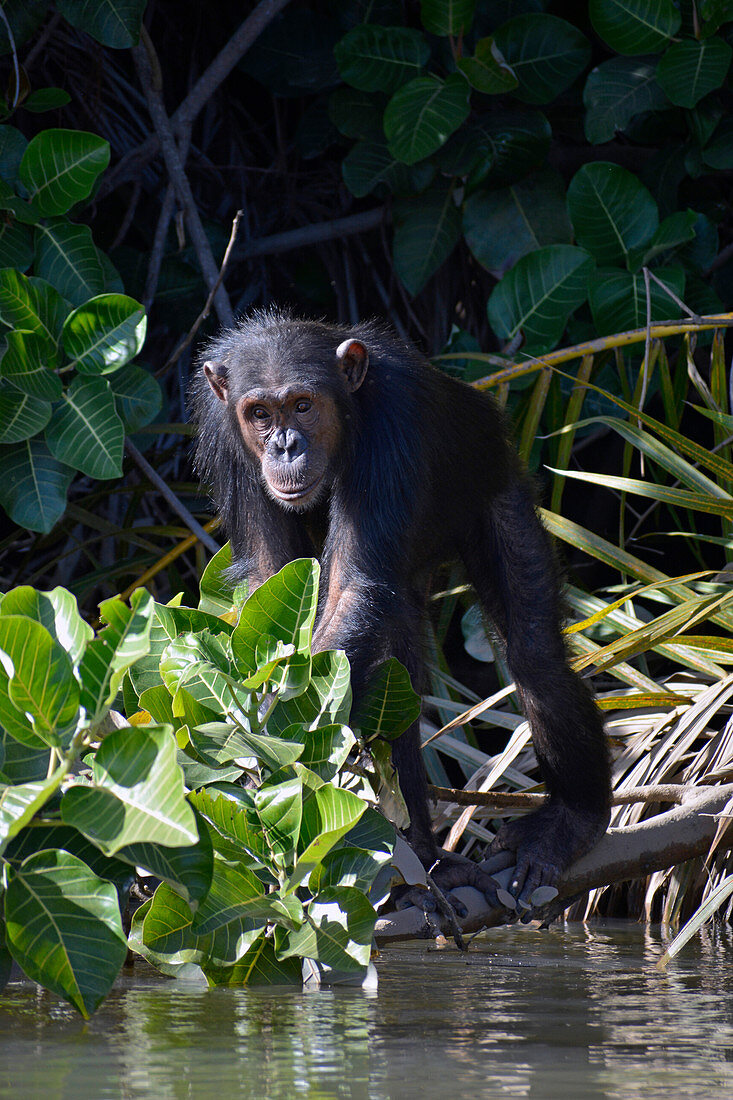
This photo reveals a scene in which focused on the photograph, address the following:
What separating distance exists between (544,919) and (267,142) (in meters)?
5.09

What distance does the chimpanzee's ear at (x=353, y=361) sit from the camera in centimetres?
429

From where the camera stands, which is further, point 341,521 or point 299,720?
point 341,521

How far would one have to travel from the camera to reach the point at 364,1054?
2439mm

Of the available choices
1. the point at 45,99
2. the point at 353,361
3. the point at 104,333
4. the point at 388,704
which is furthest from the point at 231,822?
the point at 45,99

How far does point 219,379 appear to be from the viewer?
14.6ft

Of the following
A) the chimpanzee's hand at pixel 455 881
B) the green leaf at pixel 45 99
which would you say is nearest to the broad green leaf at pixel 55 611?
the chimpanzee's hand at pixel 455 881

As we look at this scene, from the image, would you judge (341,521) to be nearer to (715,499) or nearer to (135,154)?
(715,499)

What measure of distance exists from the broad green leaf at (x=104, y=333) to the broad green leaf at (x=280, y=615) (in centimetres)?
212

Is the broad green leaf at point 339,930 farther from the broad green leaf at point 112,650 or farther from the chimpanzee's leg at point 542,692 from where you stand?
the chimpanzee's leg at point 542,692

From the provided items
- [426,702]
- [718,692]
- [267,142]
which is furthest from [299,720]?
[267,142]

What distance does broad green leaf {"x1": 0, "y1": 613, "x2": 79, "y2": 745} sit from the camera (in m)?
2.35

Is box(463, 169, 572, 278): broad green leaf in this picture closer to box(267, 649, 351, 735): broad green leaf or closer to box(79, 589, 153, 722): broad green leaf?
box(267, 649, 351, 735): broad green leaf

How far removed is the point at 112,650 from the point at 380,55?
443 cm

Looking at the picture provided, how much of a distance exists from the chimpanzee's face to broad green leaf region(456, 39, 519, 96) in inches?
87.6
